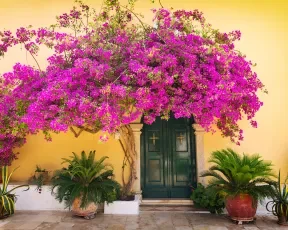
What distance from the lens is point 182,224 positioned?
543 cm

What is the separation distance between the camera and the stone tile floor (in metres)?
Answer: 5.27

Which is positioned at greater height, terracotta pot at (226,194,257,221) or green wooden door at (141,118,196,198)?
green wooden door at (141,118,196,198)

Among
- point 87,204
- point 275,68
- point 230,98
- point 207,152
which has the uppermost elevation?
point 275,68

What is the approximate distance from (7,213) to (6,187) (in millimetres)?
542

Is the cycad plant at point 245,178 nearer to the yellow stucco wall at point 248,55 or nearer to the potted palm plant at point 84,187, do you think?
the yellow stucco wall at point 248,55

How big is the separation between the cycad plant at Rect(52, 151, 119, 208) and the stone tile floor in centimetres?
41

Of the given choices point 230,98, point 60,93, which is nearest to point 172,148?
point 230,98

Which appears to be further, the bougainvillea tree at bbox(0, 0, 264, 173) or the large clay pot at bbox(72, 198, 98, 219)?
the large clay pot at bbox(72, 198, 98, 219)

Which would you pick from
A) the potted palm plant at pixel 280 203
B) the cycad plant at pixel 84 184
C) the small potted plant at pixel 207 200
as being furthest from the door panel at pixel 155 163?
the potted palm plant at pixel 280 203

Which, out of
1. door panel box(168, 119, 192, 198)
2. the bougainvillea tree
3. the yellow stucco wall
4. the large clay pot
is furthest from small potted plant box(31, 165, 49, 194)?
door panel box(168, 119, 192, 198)

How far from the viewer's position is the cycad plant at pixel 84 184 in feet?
18.3

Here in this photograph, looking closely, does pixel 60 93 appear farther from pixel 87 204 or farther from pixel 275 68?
pixel 275 68

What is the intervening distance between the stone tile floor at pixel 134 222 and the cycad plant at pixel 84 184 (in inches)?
16.2

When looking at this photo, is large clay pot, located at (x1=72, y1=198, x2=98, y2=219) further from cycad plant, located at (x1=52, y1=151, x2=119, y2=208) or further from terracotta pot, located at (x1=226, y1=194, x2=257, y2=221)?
terracotta pot, located at (x1=226, y1=194, x2=257, y2=221)
